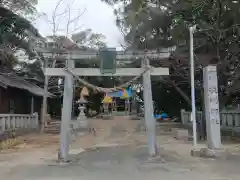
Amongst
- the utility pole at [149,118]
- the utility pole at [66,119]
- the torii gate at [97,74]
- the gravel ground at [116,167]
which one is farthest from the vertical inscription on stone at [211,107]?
the utility pole at [66,119]

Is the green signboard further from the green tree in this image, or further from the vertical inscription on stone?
the green tree

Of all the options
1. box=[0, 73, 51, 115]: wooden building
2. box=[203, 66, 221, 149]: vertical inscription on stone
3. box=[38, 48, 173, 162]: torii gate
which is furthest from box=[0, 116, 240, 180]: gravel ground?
box=[0, 73, 51, 115]: wooden building

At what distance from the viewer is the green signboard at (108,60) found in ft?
39.2

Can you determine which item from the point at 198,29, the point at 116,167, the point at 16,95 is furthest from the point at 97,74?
the point at 16,95

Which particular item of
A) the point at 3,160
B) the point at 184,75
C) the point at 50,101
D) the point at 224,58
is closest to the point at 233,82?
the point at 224,58

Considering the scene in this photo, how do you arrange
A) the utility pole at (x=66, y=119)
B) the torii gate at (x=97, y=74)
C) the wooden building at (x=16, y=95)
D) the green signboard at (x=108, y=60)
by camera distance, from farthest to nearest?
the wooden building at (x=16, y=95)
the green signboard at (x=108, y=60)
the torii gate at (x=97, y=74)
the utility pole at (x=66, y=119)

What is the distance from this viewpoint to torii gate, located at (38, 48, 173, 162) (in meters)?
11.7

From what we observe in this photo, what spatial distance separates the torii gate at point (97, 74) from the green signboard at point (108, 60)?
0.05m

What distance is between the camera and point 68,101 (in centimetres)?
1178

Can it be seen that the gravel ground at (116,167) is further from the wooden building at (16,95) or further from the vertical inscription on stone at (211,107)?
the wooden building at (16,95)

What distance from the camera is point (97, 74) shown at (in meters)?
12.0

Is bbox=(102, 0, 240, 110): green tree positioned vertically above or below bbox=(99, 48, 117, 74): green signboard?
above

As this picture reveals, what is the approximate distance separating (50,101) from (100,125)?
14504 millimetres

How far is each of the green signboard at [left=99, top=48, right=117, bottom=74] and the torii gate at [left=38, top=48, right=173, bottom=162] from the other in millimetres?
54
